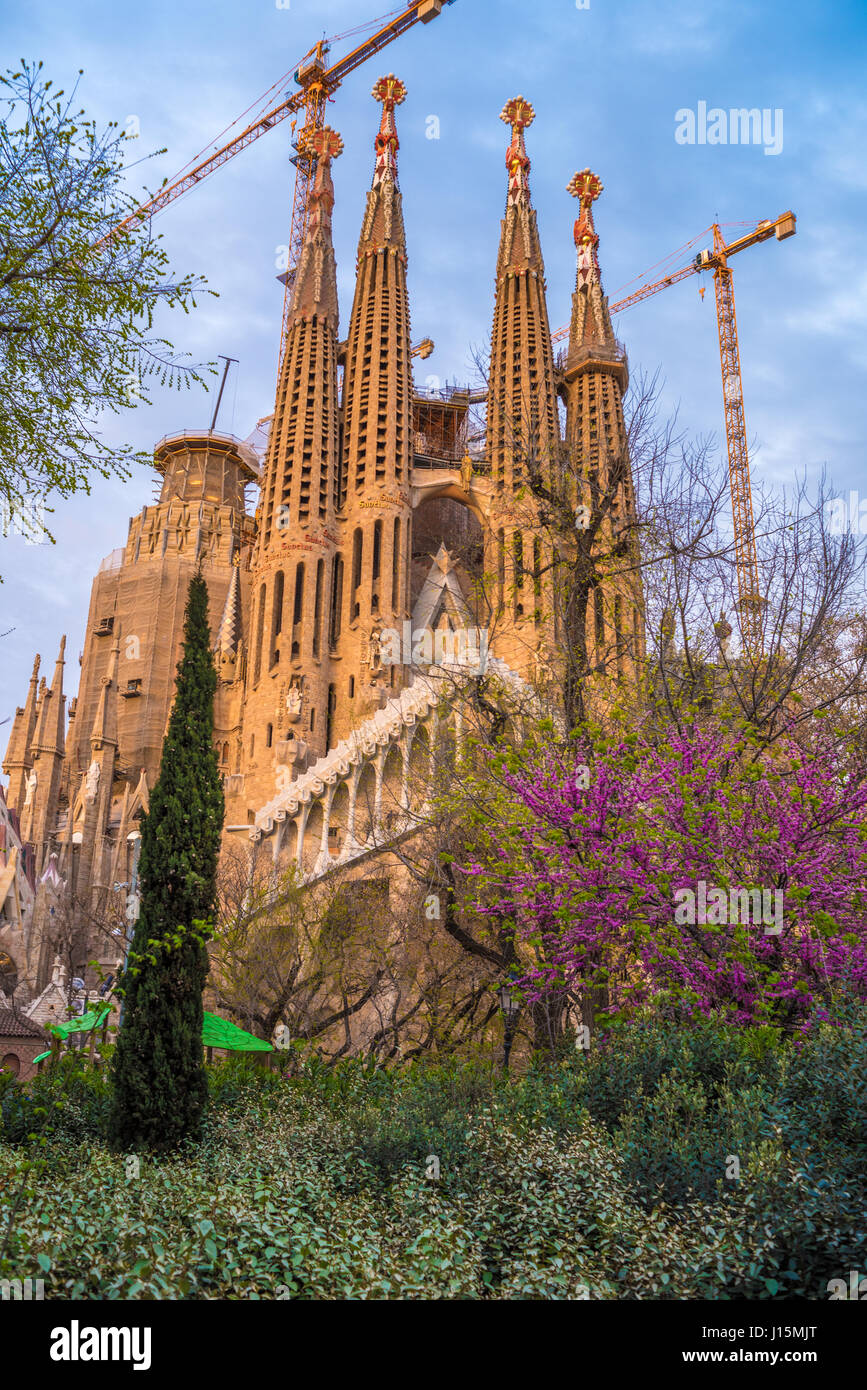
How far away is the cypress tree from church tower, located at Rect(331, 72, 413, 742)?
3000 centimetres

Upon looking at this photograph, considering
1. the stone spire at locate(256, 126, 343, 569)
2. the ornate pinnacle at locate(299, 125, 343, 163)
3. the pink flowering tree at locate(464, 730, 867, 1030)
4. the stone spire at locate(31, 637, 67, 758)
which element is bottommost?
the pink flowering tree at locate(464, 730, 867, 1030)

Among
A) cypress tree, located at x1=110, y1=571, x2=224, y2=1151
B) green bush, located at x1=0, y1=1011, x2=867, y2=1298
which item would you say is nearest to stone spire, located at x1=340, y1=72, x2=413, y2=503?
cypress tree, located at x1=110, y1=571, x2=224, y2=1151

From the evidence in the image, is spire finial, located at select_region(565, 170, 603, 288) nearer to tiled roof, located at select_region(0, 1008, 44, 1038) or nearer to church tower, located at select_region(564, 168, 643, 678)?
church tower, located at select_region(564, 168, 643, 678)

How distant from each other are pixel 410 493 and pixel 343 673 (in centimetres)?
940

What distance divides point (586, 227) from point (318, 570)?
2786 centimetres

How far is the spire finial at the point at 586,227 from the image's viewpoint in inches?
2319

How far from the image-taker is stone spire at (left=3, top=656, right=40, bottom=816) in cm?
6529

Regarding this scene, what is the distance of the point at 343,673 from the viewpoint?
4656cm

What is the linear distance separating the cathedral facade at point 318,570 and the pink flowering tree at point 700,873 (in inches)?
867

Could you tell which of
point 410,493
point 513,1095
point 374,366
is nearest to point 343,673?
point 410,493

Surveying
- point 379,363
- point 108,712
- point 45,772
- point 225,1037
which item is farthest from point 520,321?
point 225,1037

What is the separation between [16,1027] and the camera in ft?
93.8

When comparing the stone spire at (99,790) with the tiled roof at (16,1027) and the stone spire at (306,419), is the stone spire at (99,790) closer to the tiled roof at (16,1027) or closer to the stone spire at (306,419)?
the stone spire at (306,419)
